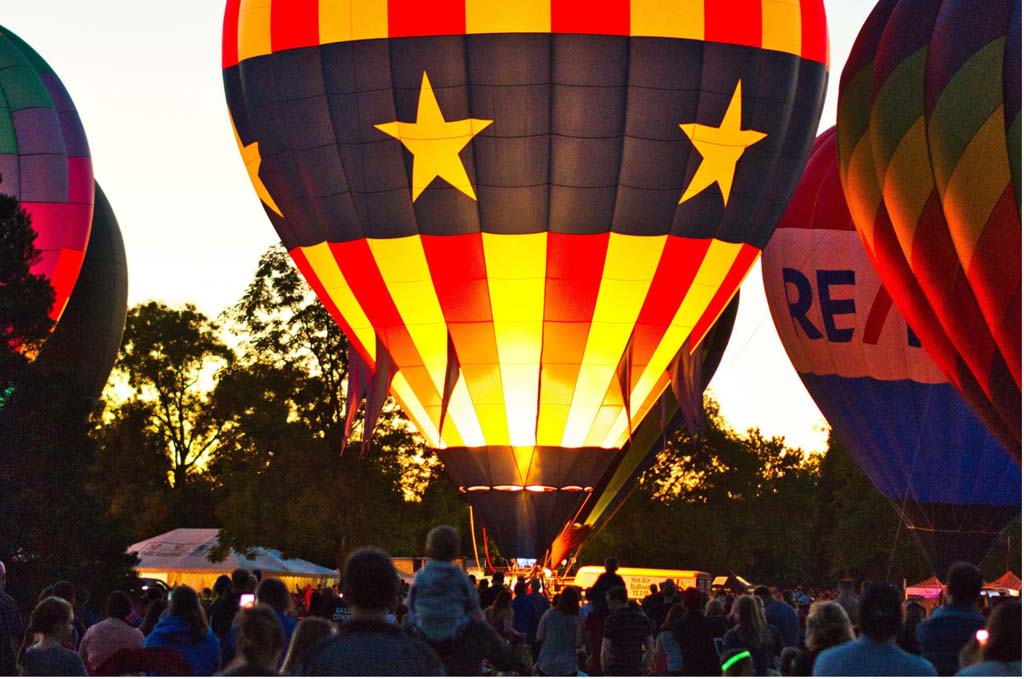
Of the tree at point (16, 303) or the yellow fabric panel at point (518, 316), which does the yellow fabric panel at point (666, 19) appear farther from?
the tree at point (16, 303)

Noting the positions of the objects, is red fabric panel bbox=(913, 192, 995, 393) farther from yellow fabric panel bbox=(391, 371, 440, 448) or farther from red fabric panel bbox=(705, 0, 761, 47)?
yellow fabric panel bbox=(391, 371, 440, 448)

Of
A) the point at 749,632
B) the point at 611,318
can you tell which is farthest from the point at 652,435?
the point at 749,632

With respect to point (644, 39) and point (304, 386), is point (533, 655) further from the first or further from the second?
point (304, 386)

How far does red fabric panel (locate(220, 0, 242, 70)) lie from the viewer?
17938 mm

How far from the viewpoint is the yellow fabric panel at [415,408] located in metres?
17.5

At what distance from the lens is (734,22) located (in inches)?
648

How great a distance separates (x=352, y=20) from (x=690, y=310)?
4.16 metres

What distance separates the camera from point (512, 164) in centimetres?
1617

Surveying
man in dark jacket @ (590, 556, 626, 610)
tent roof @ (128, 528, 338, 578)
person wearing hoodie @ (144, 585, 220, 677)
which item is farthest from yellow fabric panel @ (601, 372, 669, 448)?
person wearing hoodie @ (144, 585, 220, 677)

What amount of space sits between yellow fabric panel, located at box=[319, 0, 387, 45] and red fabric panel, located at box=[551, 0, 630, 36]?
153 centimetres

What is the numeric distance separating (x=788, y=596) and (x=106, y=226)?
1078cm

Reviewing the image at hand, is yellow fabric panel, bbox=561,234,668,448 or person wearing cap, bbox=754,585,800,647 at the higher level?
yellow fabric panel, bbox=561,234,668,448

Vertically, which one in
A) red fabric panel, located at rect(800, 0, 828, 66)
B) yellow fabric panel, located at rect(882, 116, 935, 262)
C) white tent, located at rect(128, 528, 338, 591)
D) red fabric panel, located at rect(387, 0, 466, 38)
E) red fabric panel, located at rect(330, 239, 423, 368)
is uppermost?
red fabric panel, located at rect(800, 0, 828, 66)

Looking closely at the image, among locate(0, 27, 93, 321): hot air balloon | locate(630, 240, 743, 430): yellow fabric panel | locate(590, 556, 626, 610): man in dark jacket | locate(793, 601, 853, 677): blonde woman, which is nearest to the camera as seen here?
locate(793, 601, 853, 677): blonde woman
